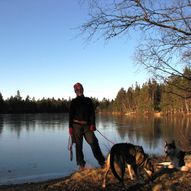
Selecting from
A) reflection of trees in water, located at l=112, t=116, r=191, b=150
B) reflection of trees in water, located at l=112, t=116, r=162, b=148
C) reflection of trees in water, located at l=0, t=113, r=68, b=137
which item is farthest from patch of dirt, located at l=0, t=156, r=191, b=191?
reflection of trees in water, located at l=0, t=113, r=68, b=137

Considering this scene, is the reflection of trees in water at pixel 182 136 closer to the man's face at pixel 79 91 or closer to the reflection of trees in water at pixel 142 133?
the reflection of trees in water at pixel 142 133

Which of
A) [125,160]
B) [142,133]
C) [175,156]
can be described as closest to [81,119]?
[125,160]

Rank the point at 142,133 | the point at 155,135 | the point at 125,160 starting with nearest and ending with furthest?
the point at 125,160 < the point at 155,135 < the point at 142,133

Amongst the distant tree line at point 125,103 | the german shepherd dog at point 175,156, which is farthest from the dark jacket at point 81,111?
the distant tree line at point 125,103

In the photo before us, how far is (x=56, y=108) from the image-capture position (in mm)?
161250

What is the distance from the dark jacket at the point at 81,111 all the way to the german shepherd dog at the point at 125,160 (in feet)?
6.91

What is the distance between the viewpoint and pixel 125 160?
6980mm

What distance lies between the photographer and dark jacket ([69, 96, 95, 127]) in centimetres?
895

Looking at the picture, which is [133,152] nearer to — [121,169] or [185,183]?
[121,169]

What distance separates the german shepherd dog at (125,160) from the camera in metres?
6.76

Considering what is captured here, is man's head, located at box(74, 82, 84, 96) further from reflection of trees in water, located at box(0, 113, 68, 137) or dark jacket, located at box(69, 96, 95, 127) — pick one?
reflection of trees in water, located at box(0, 113, 68, 137)

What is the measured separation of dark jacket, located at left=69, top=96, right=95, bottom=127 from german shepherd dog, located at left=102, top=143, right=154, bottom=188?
211cm

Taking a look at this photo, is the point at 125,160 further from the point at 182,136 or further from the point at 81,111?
the point at 182,136

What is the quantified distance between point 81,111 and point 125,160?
2.40m
